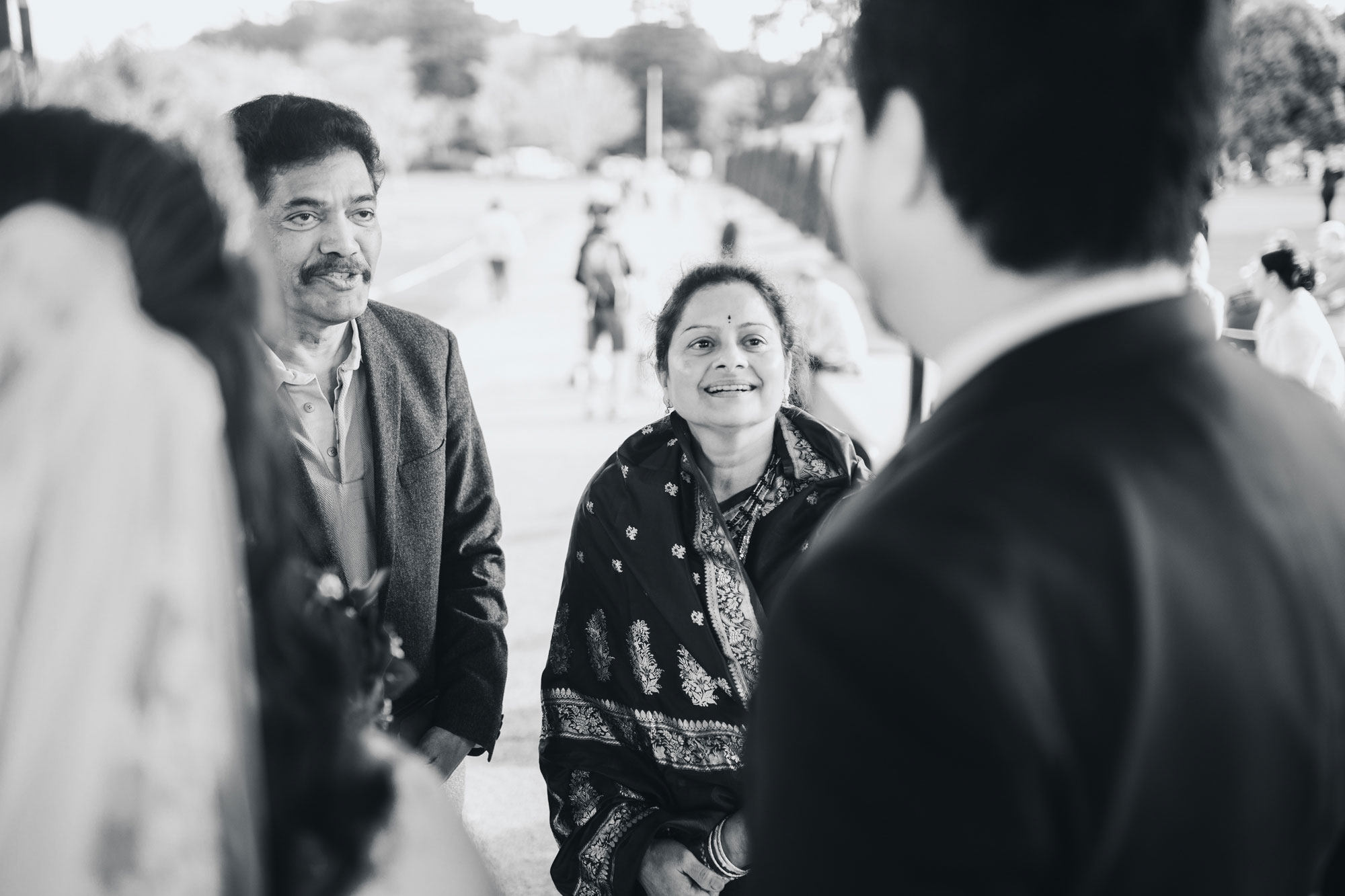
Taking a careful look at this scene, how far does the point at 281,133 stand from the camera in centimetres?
233

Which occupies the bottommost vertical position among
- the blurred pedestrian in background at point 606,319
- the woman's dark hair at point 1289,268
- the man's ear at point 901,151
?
the blurred pedestrian in background at point 606,319

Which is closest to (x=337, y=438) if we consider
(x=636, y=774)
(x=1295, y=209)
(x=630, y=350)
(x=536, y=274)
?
(x=636, y=774)

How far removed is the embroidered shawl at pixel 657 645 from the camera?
2367 mm

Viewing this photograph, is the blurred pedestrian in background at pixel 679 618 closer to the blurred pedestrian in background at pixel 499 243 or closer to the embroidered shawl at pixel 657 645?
the embroidered shawl at pixel 657 645

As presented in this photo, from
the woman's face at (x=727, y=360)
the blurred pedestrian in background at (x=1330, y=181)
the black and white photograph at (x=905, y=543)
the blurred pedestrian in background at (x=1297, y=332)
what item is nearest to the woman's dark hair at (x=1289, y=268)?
the blurred pedestrian in background at (x=1297, y=332)

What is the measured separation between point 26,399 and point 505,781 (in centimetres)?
360

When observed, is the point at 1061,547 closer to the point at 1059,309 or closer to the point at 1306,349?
the point at 1059,309

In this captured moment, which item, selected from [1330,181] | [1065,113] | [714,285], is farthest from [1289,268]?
[1330,181]

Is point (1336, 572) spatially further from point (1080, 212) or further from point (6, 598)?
point (6, 598)

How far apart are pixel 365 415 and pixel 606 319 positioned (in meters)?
8.03

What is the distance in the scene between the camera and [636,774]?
97.0 inches

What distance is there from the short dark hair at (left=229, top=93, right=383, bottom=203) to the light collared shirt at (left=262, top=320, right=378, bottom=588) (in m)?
0.40

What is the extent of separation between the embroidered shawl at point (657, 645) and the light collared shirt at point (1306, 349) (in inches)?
172

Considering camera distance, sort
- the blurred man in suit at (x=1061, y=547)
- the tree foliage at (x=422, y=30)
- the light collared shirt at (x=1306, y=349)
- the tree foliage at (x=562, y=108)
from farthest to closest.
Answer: the tree foliage at (x=422, y=30) < the tree foliage at (x=562, y=108) < the light collared shirt at (x=1306, y=349) < the blurred man in suit at (x=1061, y=547)
